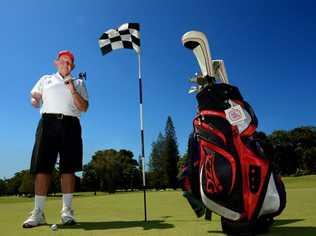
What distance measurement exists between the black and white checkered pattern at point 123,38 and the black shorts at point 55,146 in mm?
1780

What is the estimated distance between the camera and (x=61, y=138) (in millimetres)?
7000

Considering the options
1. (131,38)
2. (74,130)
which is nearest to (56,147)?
(74,130)

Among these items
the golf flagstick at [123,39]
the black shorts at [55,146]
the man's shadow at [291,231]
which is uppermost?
the golf flagstick at [123,39]

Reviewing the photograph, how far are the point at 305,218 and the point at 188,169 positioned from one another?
7.13ft

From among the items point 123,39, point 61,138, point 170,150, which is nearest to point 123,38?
point 123,39

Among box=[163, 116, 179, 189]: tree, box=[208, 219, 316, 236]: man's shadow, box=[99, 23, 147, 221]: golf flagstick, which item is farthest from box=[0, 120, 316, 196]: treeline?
box=[208, 219, 316, 236]: man's shadow

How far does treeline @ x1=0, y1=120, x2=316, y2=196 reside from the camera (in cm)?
10862

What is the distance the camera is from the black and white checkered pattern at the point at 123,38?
27.0 feet

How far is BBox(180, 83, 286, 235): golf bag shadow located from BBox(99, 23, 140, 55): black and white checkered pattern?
11.5 ft

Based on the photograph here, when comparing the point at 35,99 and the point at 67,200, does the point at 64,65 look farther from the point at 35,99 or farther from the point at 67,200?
the point at 67,200

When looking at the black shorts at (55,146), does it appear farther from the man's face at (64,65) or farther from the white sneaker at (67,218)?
the man's face at (64,65)

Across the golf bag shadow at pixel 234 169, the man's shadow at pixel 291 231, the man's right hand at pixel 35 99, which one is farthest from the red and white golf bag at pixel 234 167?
the man's right hand at pixel 35 99

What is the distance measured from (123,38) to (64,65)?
4.35ft

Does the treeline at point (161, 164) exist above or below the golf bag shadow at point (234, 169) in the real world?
above
